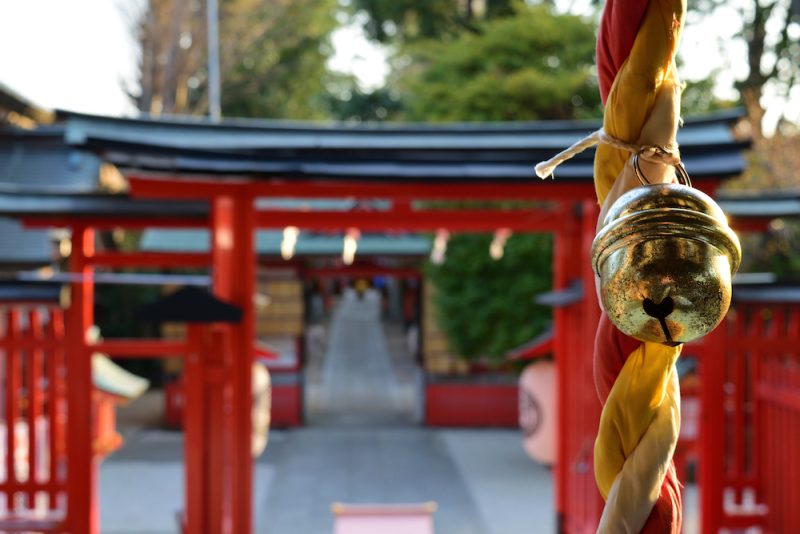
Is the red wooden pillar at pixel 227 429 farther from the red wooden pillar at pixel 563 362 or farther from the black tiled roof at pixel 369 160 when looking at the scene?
the red wooden pillar at pixel 563 362

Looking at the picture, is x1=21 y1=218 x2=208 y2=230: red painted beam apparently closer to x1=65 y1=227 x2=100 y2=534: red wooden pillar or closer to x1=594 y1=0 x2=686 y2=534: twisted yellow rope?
x1=65 y1=227 x2=100 y2=534: red wooden pillar

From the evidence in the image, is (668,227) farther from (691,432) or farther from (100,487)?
(100,487)

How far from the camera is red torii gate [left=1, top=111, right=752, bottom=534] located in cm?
529

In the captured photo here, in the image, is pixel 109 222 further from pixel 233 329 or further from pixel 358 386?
pixel 358 386

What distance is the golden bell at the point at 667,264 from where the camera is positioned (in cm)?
71

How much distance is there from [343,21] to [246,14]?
119 inches

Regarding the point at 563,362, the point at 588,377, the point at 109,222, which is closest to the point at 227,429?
the point at 109,222

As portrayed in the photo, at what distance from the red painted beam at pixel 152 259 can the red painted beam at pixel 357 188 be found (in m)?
1.35

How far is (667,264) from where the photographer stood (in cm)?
71

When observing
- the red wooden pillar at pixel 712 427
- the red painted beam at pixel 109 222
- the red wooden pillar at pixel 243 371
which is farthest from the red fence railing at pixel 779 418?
the red painted beam at pixel 109 222

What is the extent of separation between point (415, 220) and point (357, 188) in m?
1.27

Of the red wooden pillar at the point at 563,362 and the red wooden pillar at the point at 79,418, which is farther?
the red wooden pillar at the point at 563,362

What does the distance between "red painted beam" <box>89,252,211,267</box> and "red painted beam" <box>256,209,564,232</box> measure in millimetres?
625

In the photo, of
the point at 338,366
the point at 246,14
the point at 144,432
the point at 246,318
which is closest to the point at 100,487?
the point at 144,432
